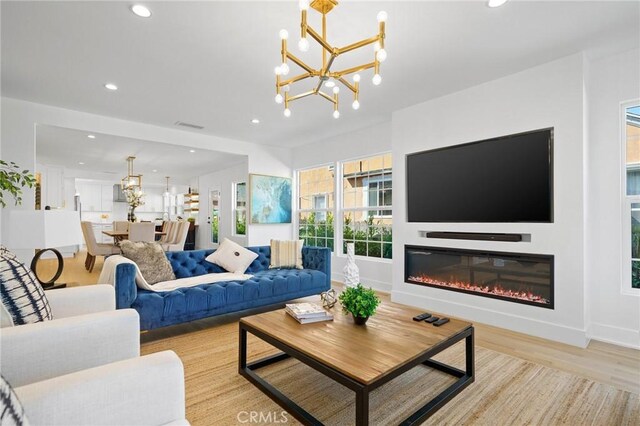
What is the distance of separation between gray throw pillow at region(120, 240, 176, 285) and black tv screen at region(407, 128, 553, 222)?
3010mm

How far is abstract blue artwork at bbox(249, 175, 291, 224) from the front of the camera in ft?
20.2

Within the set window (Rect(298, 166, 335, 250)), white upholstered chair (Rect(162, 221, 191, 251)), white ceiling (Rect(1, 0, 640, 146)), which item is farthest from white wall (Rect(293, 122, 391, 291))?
white upholstered chair (Rect(162, 221, 191, 251))

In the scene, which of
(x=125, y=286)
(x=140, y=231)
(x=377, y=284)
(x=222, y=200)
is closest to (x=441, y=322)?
(x=125, y=286)

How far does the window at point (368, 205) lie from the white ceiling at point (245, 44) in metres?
1.32

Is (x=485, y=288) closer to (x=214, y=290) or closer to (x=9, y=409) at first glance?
(x=214, y=290)

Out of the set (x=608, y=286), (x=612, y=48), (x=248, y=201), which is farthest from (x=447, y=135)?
(x=248, y=201)

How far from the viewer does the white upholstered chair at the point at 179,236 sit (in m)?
6.98

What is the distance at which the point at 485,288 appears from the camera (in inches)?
138

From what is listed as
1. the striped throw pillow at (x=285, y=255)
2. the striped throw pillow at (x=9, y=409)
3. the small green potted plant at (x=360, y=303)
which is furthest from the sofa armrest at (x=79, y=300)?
the striped throw pillow at (x=285, y=255)

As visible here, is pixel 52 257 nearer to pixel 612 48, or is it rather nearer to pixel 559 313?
pixel 559 313

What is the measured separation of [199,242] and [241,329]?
8201mm

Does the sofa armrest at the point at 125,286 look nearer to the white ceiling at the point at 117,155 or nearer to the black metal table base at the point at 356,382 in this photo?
the black metal table base at the point at 356,382

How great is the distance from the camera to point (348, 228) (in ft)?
18.5
